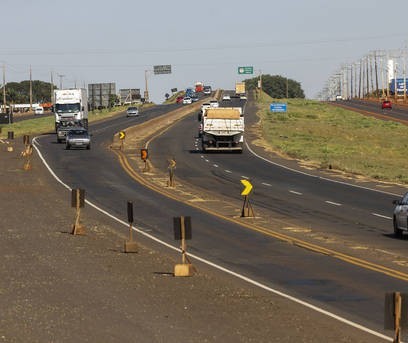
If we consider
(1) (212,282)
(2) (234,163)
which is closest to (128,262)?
(1) (212,282)

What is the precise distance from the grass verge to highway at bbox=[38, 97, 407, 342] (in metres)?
4.71

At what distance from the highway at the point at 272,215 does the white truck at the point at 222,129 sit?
1.21m

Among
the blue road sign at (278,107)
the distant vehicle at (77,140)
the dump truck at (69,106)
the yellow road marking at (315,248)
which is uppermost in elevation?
the dump truck at (69,106)

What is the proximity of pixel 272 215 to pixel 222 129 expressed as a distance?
1341 inches

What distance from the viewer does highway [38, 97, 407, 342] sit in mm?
21500

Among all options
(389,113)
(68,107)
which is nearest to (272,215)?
(68,107)

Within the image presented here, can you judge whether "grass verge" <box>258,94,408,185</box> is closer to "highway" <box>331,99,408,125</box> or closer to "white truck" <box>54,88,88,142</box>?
→ "highway" <box>331,99,408,125</box>

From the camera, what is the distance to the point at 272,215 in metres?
38.1

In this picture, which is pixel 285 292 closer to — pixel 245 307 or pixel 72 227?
pixel 245 307

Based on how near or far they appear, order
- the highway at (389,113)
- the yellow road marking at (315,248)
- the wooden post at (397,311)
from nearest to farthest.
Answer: the wooden post at (397,311)
the yellow road marking at (315,248)
the highway at (389,113)

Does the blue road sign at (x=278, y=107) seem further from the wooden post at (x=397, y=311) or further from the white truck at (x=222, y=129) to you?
the wooden post at (x=397, y=311)

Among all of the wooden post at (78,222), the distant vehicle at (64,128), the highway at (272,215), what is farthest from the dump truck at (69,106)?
the wooden post at (78,222)

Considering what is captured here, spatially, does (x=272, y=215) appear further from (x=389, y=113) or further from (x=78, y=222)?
(x=389, y=113)

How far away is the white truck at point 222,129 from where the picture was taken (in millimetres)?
71125
